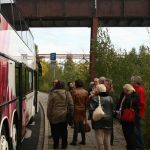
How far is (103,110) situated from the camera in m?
11.3

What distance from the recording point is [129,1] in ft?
116

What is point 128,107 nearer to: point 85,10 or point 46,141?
point 46,141

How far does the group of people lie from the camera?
1139 cm

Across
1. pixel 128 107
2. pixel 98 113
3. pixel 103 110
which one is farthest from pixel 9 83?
pixel 128 107

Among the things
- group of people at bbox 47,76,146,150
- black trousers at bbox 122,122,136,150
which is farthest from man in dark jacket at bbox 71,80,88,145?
black trousers at bbox 122,122,136,150

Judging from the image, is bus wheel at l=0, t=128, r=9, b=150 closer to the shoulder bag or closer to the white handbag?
the white handbag

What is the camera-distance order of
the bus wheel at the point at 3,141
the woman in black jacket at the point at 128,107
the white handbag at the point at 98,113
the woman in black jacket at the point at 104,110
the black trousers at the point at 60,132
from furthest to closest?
the black trousers at the point at 60,132 → the woman in black jacket at the point at 128,107 → the woman in black jacket at the point at 104,110 → the white handbag at the point at 98,113 → the bus wheel at the point at 3,141

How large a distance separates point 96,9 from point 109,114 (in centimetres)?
2387

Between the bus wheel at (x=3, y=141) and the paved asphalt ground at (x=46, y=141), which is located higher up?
the bus wheel at (x=3, y=141)

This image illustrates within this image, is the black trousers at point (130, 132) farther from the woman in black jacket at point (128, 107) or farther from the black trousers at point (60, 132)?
the black trousers at point (60, 132)

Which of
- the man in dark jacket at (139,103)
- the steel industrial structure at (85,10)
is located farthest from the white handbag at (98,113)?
the steel industrial structure at (85,10)

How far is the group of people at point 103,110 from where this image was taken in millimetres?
11391

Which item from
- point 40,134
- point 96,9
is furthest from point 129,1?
point 40,134

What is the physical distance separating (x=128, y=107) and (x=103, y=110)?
33.7 inches
